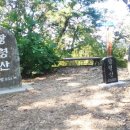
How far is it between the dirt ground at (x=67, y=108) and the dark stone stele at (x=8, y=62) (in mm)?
529

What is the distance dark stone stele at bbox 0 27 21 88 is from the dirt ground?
529 mm

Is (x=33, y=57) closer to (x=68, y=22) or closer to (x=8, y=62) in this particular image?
(x=8, y=62)

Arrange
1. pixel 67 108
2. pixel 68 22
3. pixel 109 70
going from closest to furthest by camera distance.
→ 1. pixel 67 108
2. pixel 109 70
3. pixel 68 22

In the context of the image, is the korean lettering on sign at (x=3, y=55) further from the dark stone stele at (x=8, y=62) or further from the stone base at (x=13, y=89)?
the stone base at (x=13, y=89)

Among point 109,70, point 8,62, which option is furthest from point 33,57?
point 109,70

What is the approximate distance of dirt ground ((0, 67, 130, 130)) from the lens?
480 cm

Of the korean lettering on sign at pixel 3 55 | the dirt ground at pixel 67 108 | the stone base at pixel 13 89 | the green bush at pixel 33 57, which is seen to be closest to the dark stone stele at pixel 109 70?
the dirt ground at pixel 67 108

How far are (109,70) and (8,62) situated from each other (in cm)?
252

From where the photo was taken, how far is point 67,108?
563 cm

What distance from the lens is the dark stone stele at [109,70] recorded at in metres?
7.32

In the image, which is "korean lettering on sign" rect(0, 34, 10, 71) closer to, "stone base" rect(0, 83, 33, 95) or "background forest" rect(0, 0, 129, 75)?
"stone base" rect(0, 83, 33, 95)

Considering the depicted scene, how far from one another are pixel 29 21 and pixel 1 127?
6634 millimetres

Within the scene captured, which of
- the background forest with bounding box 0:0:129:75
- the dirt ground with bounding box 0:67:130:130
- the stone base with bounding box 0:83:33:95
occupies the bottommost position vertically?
the dirt ground with bounding box 0:67:130:130

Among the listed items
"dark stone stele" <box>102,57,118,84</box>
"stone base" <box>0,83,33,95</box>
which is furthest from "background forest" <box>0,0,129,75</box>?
"stone base" <box>0,83,33,95</box>
